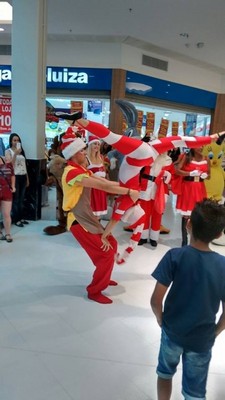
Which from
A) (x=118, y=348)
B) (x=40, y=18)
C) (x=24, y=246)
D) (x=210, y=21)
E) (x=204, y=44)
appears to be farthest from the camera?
(x=204, y=44)

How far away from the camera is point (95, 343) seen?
220 cm

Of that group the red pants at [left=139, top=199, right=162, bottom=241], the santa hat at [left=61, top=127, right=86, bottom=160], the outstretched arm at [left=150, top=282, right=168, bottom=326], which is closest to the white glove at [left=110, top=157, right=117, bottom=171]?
the red pants at [left=139, top=199, right=162, bottom=241]

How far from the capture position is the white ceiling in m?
5.32

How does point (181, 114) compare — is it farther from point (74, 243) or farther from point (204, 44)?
point (74, 243)

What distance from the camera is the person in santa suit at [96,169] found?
3797 mm

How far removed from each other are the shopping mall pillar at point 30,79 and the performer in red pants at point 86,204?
2517 millimetres

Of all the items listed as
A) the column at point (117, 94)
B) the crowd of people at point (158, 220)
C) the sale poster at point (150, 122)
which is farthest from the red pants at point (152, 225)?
the sale poster at point (150, 122)

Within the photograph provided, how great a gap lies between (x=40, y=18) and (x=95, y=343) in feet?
14.6

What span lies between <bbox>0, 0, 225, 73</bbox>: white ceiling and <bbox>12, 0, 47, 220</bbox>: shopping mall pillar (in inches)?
26.9

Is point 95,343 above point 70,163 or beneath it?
beneath

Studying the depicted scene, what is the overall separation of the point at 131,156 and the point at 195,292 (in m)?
1.46

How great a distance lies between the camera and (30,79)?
4.90 m

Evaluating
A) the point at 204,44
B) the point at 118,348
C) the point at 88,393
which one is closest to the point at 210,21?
the point at 204,44

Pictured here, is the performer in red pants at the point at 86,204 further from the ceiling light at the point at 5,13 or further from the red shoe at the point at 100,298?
the ceiling light at the point at 5,13
